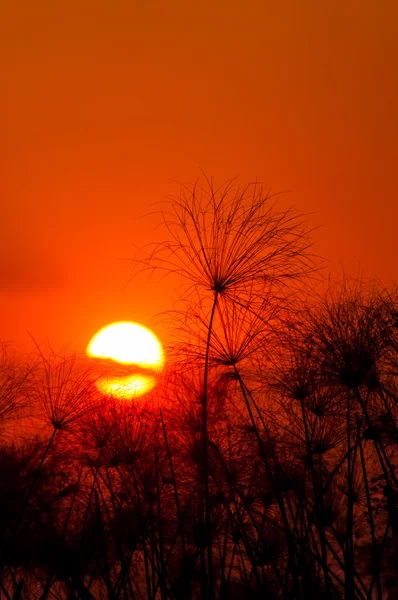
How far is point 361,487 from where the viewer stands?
4.86 meters

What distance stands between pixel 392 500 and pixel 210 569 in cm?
97

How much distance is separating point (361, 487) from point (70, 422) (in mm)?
2627

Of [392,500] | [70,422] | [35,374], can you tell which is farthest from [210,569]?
[35,374]

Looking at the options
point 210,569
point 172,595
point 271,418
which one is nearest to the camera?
point 210,569

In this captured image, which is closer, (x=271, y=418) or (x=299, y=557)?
(x=299, y=557)

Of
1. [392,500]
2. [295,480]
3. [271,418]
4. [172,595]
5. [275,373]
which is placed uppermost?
[275,373]

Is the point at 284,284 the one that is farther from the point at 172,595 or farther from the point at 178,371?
the point at 172,595

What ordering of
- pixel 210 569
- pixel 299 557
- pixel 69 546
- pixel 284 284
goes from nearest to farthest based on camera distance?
1. pixel 210 569
2. pixel 299 557
3. pixel 284 284
4. pixel 69 546

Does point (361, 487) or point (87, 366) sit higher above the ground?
point (87, 366)

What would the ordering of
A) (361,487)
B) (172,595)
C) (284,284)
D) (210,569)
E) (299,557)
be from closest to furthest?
(210,569)
(299,557)
(172,595)
(284,284)
(361,487)

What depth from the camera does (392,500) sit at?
2789 millimetres

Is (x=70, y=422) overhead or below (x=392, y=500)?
overhead

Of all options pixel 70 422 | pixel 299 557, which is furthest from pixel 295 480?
pixel 70 422

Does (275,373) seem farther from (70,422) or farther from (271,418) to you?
(70,422)
